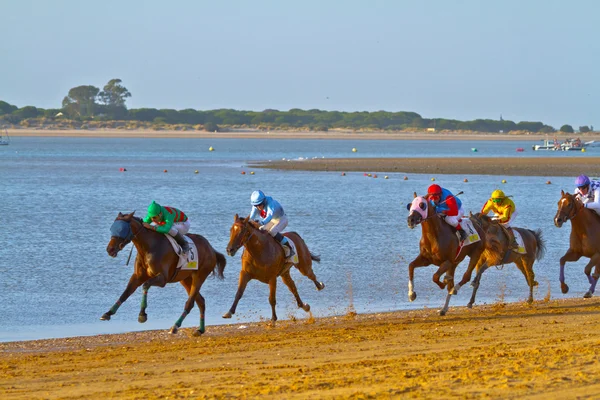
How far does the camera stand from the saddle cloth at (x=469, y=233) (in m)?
15.3

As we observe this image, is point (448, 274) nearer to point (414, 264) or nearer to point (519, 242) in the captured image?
point (414, 264)

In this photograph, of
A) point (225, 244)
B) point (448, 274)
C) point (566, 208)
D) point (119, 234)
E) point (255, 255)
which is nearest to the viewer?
point (119, 234)

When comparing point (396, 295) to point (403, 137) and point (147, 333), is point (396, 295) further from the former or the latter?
point (403, 137)

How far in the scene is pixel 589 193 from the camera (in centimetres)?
1653

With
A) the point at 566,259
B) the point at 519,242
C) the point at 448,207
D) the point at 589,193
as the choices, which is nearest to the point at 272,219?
the point at 448,207

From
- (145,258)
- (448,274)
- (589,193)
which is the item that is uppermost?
(589,193)

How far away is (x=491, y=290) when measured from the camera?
61.5 ft

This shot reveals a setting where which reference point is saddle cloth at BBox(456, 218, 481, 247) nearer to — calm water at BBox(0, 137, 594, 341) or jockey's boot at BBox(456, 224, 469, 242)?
jockey's boot at BBox(456, 224, 469, 242)

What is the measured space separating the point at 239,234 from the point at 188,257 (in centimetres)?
78

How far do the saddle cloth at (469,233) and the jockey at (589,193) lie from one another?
210 cm

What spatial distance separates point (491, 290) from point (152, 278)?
7.78 meters

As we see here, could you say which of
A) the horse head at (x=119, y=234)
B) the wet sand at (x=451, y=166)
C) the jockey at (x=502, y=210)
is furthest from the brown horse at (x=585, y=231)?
the wet sand at (x=451, y=166)

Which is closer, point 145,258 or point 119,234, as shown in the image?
point 119,234

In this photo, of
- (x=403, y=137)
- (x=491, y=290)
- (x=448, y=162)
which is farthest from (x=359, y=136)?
(x=491, y=290)
